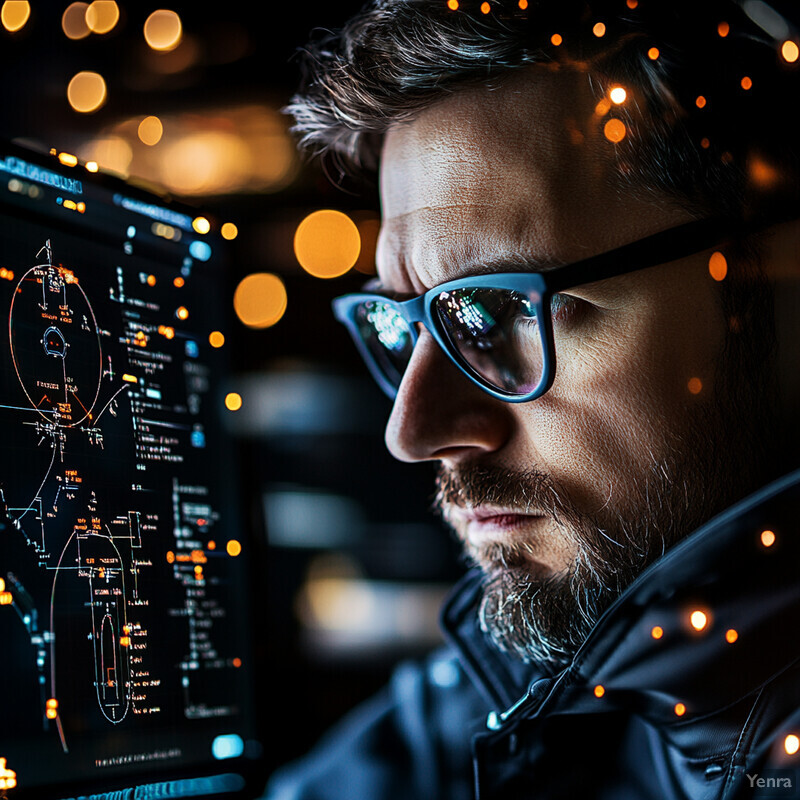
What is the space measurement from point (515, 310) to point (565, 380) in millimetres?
102

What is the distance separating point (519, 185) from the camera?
91 cm

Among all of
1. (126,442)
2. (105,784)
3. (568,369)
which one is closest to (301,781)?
(105,784)

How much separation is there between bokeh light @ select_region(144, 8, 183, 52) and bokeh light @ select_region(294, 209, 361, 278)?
1.54ft

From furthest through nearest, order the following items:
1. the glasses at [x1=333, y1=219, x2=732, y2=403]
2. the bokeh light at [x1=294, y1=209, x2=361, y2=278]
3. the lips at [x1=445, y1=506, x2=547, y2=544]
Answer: the bokeh light at [x1=294, y1=209, x2=361, y2=278] → the lips at [x1=445, y1=506, x2=547, y2=544] → the glasses at [x1=333, y1=219, x2=732, y2=403]

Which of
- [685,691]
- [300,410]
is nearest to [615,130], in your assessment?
[685,691]

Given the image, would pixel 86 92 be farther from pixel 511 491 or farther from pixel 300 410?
pixel 511 491

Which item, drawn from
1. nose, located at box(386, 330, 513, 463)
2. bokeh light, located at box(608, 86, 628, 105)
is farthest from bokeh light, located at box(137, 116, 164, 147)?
bokeh light, located at box(608, 86, 628, 105)

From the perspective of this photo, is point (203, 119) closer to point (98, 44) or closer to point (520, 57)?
point (98, 44)

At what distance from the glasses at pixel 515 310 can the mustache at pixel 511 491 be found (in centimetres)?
11

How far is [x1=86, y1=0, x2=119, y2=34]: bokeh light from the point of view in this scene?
52.3 inches

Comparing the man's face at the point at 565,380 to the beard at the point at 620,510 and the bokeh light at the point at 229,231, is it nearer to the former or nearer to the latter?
the beard at the point at 620,510

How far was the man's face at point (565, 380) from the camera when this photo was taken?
2.92ft

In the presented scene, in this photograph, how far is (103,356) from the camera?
0.83 metres

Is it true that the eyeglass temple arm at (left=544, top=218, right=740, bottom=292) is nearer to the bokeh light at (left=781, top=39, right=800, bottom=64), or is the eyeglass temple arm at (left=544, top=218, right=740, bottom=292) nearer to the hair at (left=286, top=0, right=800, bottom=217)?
the hair at (left=286, top=0, right=800, bottom=217)
